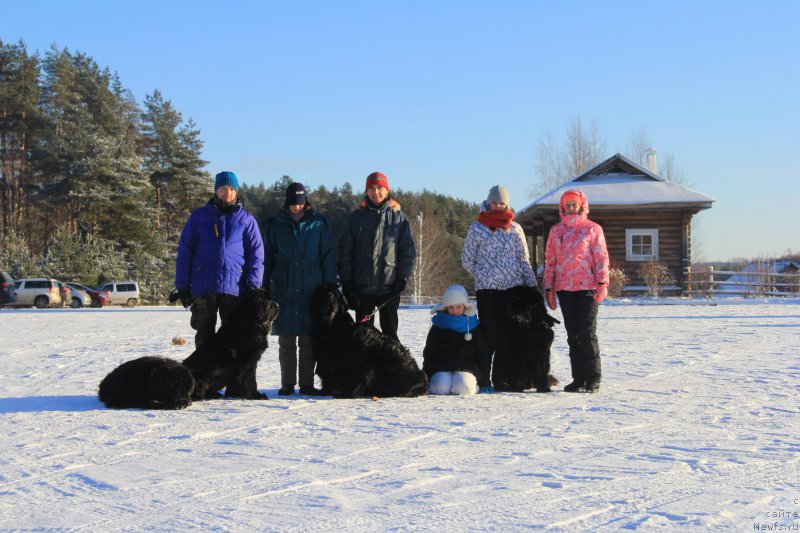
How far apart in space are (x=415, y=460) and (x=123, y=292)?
33780mm

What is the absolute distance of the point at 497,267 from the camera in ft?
20.8

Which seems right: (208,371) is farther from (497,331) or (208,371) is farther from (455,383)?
(497,331)

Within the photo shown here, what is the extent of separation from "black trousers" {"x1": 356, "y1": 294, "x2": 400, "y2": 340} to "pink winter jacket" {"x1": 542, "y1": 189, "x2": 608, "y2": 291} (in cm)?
129

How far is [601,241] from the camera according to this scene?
6359 millimetres

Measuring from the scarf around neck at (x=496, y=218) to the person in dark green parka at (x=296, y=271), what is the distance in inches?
49.3

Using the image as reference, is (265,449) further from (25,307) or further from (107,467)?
(25,307)

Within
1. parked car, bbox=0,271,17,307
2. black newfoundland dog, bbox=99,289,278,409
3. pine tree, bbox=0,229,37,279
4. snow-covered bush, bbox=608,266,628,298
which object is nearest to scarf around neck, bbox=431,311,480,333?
black newfoundland dog, bbox=99,289,278,409

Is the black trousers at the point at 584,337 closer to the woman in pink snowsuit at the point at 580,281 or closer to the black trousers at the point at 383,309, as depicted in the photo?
the woman in pink snowsuit at the point at 580,281

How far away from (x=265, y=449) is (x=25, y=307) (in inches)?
1185

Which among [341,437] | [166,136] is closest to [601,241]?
[341,437]

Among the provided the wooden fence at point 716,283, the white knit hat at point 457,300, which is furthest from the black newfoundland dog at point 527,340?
the wooden fence at point 716,283

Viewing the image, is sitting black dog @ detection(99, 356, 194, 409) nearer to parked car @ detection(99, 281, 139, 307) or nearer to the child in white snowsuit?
the child in white snowsuit

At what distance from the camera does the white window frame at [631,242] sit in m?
26.8

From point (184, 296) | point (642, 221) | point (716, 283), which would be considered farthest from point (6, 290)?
point (184, 296)
